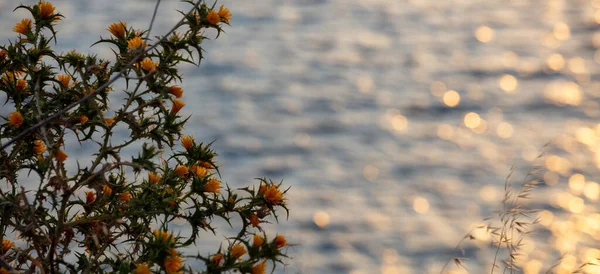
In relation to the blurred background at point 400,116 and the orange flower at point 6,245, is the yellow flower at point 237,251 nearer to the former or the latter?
the orange flower at point 6,245

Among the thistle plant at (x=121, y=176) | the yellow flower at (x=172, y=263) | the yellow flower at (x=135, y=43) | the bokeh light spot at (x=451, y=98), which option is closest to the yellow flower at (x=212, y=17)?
the thistle plant at (x=121, y=176)

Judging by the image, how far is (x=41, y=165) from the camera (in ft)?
7.02

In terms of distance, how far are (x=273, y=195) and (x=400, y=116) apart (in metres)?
4.50

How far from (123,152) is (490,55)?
11.7 feet

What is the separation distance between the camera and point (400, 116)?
6629 mm

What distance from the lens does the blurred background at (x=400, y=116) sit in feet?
17.1

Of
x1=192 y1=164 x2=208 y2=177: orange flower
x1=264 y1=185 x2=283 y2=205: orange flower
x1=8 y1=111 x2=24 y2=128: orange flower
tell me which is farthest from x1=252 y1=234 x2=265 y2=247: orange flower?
x1=8 y1=111 x2=24 y2=128: orange flower

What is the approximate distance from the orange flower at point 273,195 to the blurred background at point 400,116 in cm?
227

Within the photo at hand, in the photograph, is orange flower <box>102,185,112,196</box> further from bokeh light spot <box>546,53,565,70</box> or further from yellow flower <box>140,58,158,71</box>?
bokeh light spot <box>546,53,565,70</box>

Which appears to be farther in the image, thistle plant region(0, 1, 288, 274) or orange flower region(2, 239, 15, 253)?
orange flower region(2, 239, 15, 253)

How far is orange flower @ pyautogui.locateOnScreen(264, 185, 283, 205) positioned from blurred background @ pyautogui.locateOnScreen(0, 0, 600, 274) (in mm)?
2274

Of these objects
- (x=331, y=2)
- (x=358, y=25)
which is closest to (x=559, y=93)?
(x=358, y=25)

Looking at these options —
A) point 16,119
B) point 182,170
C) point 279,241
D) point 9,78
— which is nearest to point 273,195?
point 279,241

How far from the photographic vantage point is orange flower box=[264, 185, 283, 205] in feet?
7.25
